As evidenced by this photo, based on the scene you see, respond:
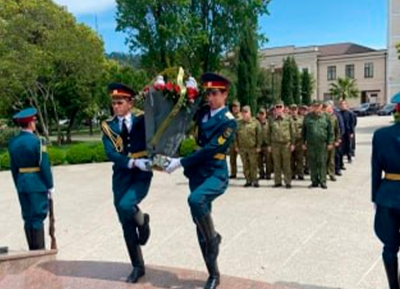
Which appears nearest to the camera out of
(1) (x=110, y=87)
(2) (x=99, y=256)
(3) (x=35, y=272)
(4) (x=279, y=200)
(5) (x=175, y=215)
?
(1) (x=110, y=87)

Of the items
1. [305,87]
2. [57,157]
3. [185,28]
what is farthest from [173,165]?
[305,87]

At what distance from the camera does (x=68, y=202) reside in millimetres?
10242

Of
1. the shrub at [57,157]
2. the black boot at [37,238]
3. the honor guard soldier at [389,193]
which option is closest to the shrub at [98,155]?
the shrub at [57,157]

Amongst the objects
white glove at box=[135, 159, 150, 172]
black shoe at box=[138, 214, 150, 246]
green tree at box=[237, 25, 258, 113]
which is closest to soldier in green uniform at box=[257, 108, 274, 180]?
black shoe at box=[138, 214, 150, 246]

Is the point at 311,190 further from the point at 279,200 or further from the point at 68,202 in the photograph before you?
the point at 68,202

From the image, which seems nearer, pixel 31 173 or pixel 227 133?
pixel 227 133

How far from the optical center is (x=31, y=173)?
5.79 m

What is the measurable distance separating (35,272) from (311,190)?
617 centimetres

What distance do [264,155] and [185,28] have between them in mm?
17026

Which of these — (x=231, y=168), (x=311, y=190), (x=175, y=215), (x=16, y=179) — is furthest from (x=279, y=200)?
(x=16, y=179)

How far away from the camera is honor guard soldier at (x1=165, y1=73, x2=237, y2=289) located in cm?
436

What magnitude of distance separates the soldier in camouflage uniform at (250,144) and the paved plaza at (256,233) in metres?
0.40

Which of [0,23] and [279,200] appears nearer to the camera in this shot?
[279,200]

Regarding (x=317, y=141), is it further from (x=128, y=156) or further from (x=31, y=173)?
(x=128, y=156)
